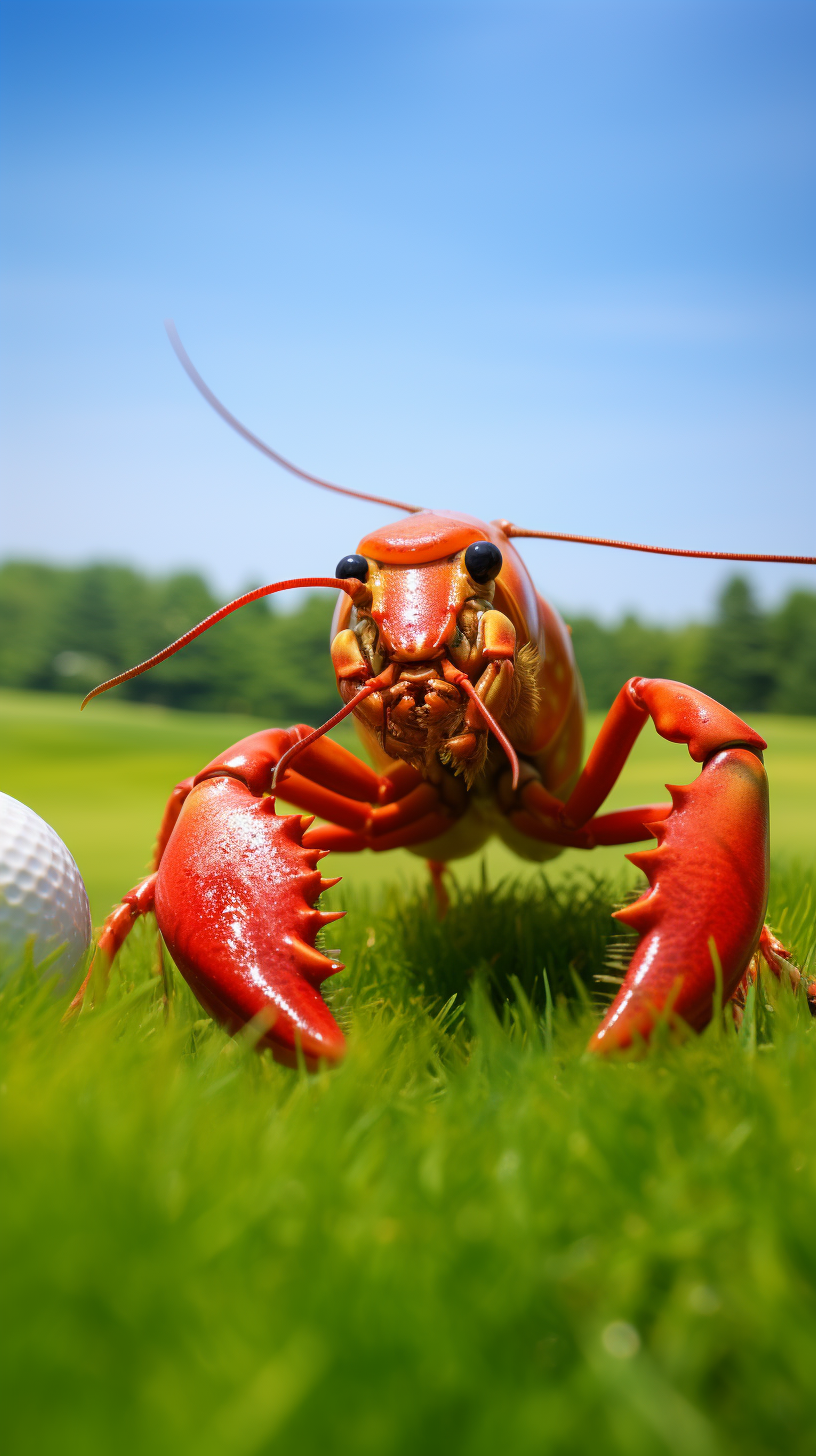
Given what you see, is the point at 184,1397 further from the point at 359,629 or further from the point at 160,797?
the point at 160,797

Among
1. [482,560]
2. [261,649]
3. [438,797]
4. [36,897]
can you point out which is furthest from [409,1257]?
[261,649]

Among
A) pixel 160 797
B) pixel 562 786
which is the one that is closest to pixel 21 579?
pixel 160 797

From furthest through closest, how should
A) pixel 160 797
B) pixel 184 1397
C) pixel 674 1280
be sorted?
pixel 160 797, pixel 674 1280, pixel 184 1397

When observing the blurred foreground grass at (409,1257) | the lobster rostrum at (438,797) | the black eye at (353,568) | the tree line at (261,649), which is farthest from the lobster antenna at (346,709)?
the tree line at (261,649)

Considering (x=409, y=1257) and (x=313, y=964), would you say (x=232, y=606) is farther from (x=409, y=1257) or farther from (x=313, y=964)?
(x=409, y=1257)

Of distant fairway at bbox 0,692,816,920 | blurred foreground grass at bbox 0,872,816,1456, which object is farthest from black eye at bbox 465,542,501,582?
blurred foreground grass at bbox 0,872,816,1456

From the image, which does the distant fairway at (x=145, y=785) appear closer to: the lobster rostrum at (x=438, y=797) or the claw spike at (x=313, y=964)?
the lobster rostrum at (x=438, y=797)
